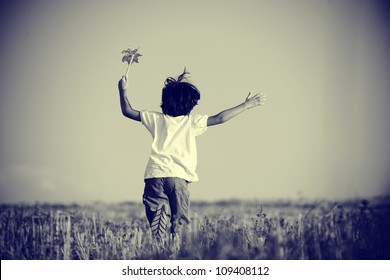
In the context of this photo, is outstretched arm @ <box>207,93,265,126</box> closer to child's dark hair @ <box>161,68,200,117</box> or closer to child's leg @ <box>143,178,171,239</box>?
child's dark hair @ <box>161,68,200,117</box>

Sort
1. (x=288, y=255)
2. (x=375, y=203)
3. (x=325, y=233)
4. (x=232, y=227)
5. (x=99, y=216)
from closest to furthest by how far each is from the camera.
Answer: (x=288, y=255) → (x=325, y=233) → (x=232, y=227) → (x=375, y=203) → (x=99, y=216)

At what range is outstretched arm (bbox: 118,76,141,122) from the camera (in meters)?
7.09

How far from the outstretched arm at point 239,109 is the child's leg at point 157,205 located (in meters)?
0.81

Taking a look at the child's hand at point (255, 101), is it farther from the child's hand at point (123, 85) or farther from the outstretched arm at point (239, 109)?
the child's hand at point (123, 85)

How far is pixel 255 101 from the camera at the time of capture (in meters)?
7.10

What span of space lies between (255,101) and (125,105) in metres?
1.26

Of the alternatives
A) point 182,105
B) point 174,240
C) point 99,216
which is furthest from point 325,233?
point 99,216

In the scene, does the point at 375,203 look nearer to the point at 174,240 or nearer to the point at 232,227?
the point at 232,227

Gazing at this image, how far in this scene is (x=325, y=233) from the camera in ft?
22.0

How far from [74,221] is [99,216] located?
1.18m

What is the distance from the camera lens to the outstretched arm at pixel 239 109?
7086 mm

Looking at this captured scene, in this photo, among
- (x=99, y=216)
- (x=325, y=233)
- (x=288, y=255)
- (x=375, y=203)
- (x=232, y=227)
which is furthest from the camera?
(x=99, y=216)
